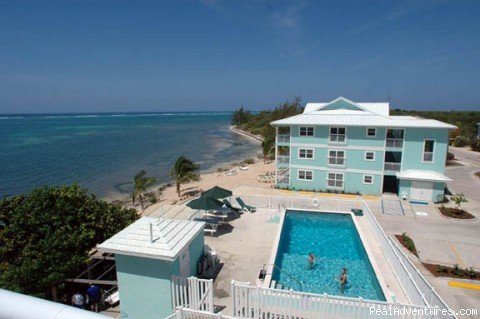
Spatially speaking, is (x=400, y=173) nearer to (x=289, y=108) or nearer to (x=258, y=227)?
(x=258, y=227)

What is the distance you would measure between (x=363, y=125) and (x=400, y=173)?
17.2 feet

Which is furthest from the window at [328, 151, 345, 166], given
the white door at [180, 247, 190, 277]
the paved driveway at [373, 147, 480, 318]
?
the white door at [180, 247, 190, 277]

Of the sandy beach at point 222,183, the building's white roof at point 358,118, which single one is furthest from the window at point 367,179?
the sandy beach at point 222,183

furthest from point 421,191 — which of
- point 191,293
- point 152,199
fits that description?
point 152,199

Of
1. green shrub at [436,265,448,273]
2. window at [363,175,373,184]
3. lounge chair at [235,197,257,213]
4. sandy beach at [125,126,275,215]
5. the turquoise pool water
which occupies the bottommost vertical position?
sandy beach at [125,126,275,215]

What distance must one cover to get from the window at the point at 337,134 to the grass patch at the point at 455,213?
31.8ft

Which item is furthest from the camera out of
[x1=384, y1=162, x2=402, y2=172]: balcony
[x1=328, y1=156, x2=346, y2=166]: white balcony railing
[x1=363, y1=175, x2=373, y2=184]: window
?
[x1=328, y1=156, x2=346, y2=166]: white balcony railing

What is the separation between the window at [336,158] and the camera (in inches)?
1125

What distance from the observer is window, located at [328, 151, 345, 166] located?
2858 cm

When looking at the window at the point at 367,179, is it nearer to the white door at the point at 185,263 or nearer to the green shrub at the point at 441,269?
the green shrub at the point at 441,269

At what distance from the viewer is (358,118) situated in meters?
29.0

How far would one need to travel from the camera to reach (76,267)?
11797 mm

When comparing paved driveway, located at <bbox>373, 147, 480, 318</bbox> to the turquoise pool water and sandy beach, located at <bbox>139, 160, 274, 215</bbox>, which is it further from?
sandy beach, located at <bbox>139, 160, 274, 215</bbox>

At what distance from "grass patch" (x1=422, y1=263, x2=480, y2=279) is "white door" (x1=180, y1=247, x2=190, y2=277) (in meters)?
11.4
